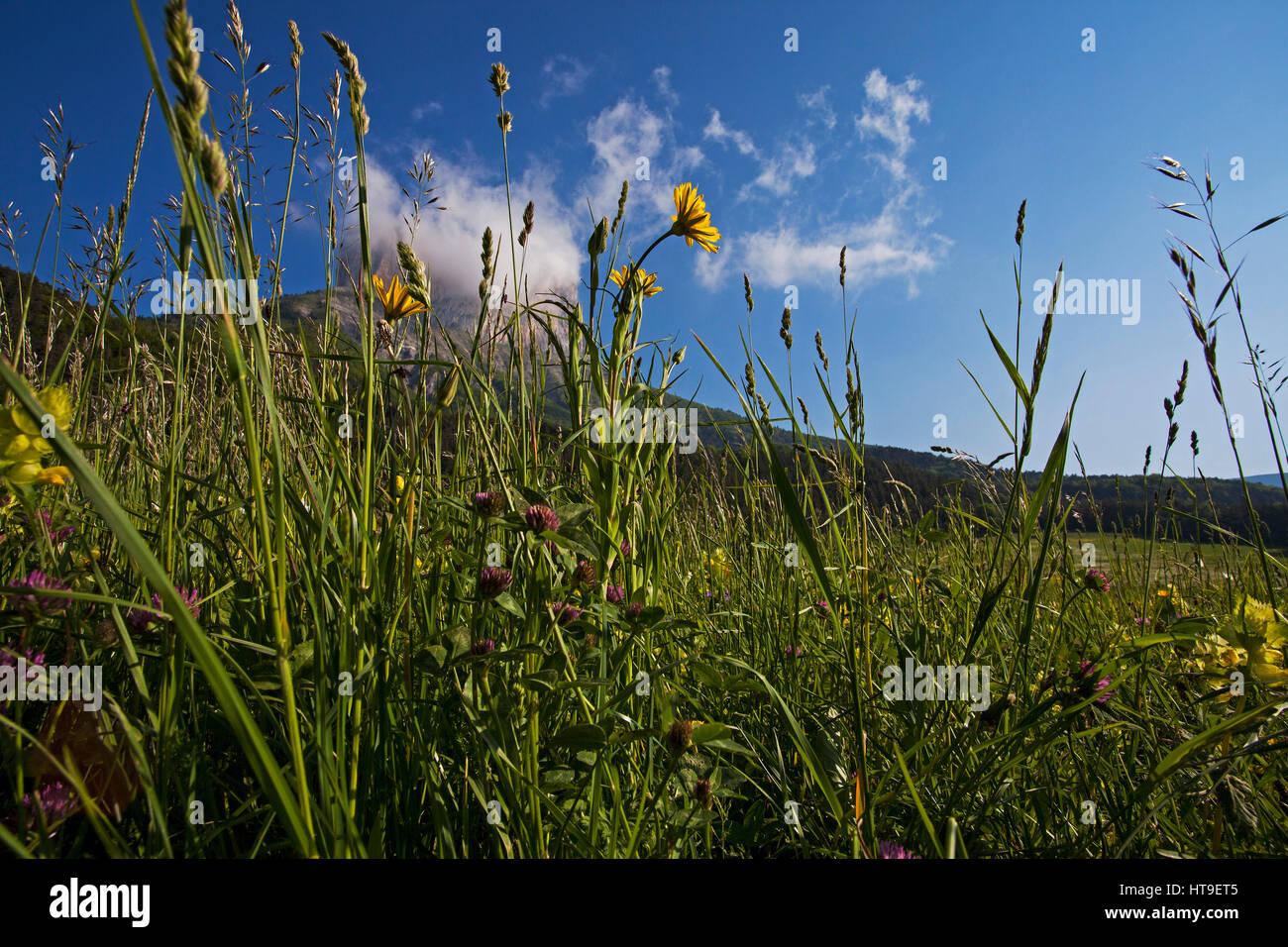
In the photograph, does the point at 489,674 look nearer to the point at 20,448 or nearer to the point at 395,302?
the point at 20,448

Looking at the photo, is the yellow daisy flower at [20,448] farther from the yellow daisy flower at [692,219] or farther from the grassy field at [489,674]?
the yellow daisy flower at [692,219]

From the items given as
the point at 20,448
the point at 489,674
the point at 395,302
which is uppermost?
the point at 395,302

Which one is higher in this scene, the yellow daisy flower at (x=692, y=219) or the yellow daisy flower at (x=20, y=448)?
the yellow daisy flower at (x=692, y=219)

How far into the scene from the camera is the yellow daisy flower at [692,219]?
150cm

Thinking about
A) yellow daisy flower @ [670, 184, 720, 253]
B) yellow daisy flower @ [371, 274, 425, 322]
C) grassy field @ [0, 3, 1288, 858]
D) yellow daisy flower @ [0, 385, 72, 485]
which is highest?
yellow daisy flower @ [670, 184, 720, 253]

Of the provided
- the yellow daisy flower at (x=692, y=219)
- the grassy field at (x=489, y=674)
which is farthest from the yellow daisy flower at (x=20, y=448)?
the yellow daisy flower at (x=692, y=219)

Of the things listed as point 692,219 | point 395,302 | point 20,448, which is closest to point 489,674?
point 20,448

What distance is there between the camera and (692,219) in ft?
4.96

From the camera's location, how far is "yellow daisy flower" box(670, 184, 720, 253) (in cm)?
150

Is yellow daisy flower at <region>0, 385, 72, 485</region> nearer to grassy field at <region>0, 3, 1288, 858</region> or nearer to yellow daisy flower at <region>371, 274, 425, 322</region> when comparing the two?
grassy field at <region>0, 3, 1288, 858</region>

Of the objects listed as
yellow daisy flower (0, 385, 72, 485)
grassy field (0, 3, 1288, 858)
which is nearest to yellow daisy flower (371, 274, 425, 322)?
grassy field (0, 3, 1288, 858)
